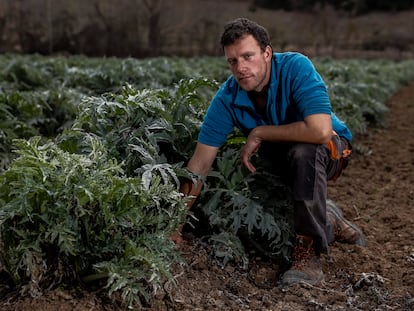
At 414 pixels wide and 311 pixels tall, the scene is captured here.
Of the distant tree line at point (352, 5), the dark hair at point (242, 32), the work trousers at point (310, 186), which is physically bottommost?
the distant tree line at point (352, 5)

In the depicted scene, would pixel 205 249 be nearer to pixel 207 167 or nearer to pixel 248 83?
pixel 207 167

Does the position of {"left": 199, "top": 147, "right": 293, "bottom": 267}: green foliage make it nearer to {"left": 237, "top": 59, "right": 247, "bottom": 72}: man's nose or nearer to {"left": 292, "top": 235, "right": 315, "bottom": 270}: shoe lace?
{"left": 292, "top": 235, "right": 315, "bottom": 270}: shoe lace

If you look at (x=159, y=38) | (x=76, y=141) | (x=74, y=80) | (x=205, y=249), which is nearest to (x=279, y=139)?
(x=205, y=249)

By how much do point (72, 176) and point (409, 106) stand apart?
Result: 9.79 metres

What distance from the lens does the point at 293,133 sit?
10.2 ft

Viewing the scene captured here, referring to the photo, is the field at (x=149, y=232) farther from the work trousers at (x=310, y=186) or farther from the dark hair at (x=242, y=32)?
the dark hair at (x=242, y=32)

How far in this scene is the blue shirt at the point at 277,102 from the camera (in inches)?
122

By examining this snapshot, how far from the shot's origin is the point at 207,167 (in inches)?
129

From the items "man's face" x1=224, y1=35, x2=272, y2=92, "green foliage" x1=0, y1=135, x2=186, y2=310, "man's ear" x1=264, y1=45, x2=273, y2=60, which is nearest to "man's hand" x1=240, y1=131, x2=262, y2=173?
"man's face" x1=224, y1=35, x2=272, y2=92

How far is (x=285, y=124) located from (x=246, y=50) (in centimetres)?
47

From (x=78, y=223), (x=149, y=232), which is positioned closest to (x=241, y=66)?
(x=149, y=232)

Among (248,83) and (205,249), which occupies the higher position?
(248,83)

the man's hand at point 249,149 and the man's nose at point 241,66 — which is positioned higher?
the man's nose at point 241,66

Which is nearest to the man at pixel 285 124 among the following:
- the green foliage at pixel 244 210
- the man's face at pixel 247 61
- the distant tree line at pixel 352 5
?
the man's face at pixel 247 61
